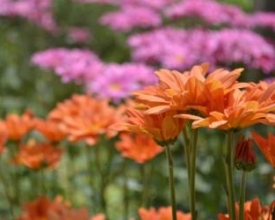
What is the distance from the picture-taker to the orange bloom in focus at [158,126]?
0.92 meters

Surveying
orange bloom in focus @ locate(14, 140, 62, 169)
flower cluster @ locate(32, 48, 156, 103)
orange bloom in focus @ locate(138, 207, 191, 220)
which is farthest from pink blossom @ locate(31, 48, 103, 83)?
orange bloom in focus @ locate(138, 207, 191, 220)

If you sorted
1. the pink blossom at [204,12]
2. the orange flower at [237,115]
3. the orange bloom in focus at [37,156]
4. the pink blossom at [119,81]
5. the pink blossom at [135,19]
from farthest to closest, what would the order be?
the pink blossom at [135,19] → the pink blossom at [204,12] → the pink blossom at [119,81] → the orange bloom in focus at [37,156] → the orange flower at [237,115]

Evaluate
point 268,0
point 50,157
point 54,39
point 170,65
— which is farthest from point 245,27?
point 54,39

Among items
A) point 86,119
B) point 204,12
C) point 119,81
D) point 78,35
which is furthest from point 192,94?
point 78,35

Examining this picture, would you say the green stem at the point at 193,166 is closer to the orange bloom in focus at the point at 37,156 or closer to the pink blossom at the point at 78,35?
the orange bloom in focus at the point at 37,156

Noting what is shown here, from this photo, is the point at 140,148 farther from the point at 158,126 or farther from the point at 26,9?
the point at 26,9

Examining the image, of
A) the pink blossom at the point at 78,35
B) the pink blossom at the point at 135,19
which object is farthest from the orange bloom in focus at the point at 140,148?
the pink blossom at the point at 78,35

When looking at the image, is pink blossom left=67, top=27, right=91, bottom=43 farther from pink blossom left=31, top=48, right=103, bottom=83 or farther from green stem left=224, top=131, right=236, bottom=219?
green stem left=224, top=131, right=236, bottom=219

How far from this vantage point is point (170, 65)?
2.18 metres

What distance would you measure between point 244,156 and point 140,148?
66cm

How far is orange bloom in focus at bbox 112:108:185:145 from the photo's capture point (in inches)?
36.1

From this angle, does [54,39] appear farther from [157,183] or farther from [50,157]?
[50,157]

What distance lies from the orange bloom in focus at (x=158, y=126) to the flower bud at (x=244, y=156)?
3.2 inches

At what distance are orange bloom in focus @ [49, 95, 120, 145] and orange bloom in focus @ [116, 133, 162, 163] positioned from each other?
6 cm
